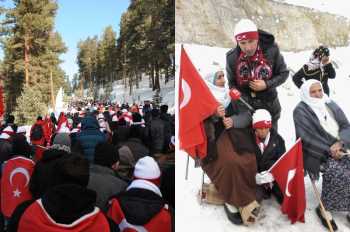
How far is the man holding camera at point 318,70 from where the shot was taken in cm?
367

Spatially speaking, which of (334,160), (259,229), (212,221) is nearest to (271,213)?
(259,229)

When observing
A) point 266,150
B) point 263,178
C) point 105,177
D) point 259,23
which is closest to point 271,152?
point 266,150

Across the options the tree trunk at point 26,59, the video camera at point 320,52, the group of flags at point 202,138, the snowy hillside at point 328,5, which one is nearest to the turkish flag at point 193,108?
the group of flags at point 202,138

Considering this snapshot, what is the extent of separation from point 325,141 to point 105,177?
1.85 m

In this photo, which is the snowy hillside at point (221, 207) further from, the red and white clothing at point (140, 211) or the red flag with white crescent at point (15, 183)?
the red flag with white crescent at point (15, 183)

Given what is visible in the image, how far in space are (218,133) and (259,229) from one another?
31.2 inches

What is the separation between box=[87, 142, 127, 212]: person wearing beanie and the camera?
12.5ft

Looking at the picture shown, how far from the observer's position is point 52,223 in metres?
2.72

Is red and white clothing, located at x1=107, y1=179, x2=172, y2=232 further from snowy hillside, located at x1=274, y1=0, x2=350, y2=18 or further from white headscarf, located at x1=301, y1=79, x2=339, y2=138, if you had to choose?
snowy hillside, located at x1=274, y1=0, x2=350, y2=18

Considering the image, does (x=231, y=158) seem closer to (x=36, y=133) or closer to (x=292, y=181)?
(x=292, y=181)

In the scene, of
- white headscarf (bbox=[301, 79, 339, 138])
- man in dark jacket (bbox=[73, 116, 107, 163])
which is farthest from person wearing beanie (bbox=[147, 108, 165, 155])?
white headscarf (bbox=[301, 79, 339, 138])

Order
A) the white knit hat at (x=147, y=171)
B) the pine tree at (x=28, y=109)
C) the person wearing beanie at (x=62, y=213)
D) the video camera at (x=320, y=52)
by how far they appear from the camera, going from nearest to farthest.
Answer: the person wearing beanie at (x=62, y=213), the white knit hat at (x=147, y=171), the video camera at (x=320, y=52), the pine tree at (x=28, y=109)

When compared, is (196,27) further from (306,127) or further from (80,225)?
(80,225)

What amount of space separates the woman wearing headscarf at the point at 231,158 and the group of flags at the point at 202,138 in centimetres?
7
